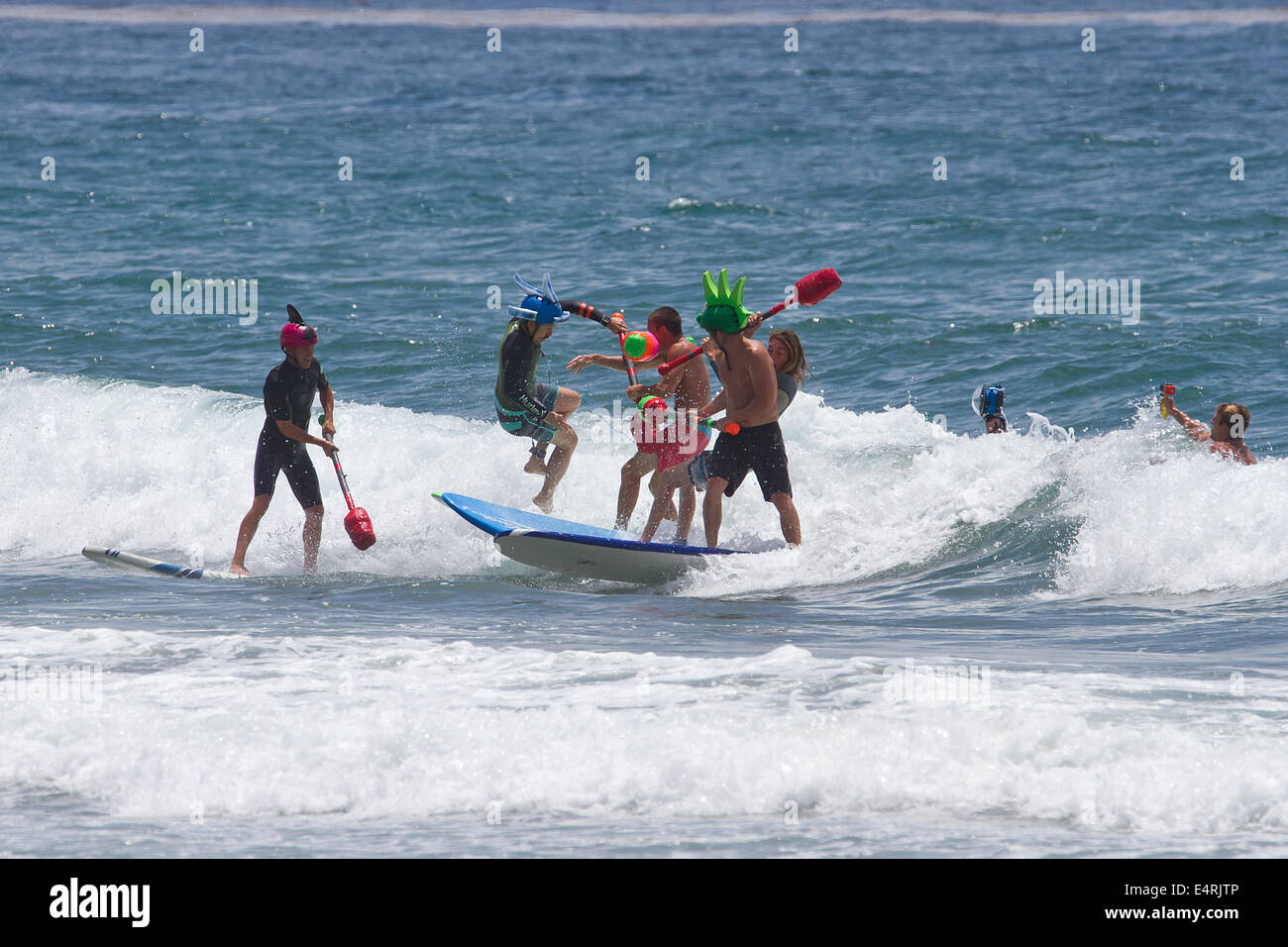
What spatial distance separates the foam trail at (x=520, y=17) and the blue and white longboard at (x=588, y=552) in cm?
3187

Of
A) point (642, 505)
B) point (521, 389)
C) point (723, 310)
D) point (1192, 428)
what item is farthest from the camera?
point (642, 505)

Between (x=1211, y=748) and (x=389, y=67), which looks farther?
(x=389, y=67)

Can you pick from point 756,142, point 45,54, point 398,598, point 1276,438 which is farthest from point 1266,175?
point 45,54

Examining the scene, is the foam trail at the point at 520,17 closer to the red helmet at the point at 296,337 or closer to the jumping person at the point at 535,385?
the jumping person at the point at 535,385

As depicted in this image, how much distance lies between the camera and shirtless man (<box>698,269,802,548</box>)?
7891 millimetres

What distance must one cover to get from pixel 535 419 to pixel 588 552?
136 cm

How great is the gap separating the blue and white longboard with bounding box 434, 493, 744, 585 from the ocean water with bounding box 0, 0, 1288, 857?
0.43ft

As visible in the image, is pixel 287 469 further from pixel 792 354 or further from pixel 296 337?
pixel 792 354

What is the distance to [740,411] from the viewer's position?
810 centimetres

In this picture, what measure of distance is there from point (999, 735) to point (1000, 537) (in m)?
4.28

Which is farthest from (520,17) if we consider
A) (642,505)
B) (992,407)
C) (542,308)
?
(542,308)

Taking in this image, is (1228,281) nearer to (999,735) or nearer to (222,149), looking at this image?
(999,735)

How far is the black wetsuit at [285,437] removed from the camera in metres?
8.25

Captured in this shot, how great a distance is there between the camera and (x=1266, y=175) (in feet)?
63.6
